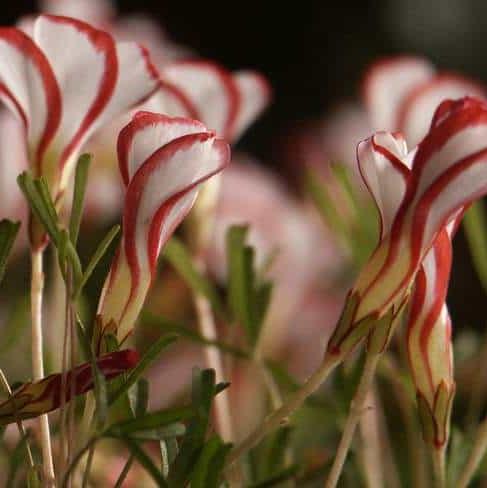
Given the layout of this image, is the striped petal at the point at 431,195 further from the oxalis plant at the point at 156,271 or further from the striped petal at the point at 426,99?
the striped petal at the point at 426,99

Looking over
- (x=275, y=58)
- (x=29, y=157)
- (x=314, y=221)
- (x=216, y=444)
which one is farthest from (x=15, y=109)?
(x=275, y=58)

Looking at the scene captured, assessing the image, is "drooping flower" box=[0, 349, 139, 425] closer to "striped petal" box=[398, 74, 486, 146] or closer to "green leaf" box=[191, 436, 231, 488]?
"green leaf" box=[191, 436, 231, 488]

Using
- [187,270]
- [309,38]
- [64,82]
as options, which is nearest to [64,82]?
[64,82]

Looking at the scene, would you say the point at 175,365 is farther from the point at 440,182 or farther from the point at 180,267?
the point at 440,182

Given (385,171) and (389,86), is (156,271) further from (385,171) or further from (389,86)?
(389,86)

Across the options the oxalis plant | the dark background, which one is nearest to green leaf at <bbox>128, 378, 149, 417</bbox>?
the oxalis plant

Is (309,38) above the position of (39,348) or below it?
below
